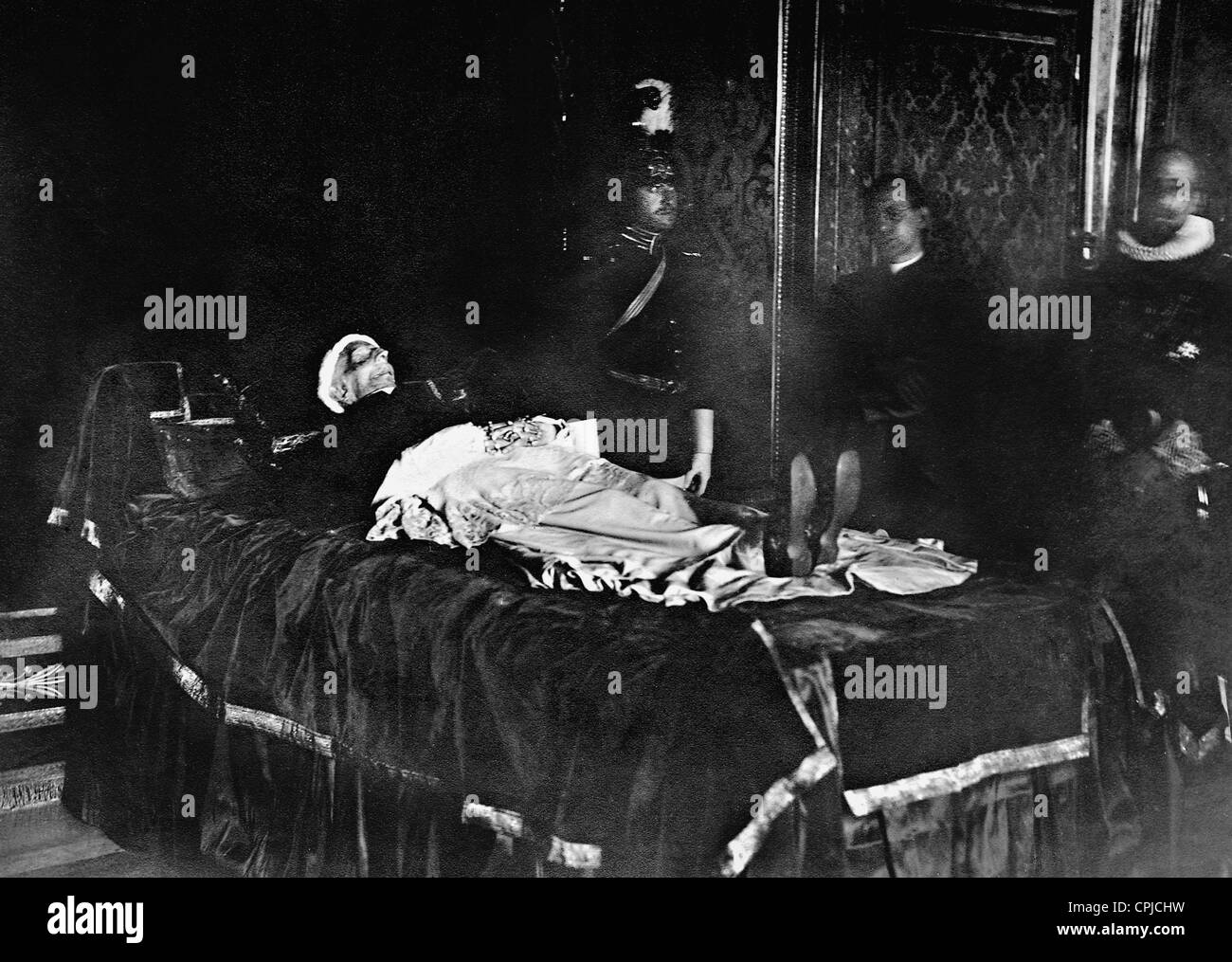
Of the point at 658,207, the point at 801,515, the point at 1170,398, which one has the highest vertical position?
the point at 658,207

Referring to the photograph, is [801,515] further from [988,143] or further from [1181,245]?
[1181,245]

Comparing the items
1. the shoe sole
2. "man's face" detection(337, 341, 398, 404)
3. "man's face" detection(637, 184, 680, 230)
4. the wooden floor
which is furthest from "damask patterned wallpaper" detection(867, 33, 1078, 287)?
the wooden floor

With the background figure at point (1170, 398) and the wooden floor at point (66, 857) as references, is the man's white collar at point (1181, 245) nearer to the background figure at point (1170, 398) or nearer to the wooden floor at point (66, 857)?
the background figure at point (1170, 398)

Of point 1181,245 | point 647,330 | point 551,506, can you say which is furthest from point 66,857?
point 1181,245

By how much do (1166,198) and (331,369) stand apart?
89.8 inches

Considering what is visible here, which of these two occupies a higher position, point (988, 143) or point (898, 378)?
point (988, 143)

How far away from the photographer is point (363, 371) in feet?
9.71

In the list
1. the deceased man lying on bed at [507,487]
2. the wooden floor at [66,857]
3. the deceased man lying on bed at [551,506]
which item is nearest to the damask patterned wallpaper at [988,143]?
the deceased man lying on bed at [551,506]

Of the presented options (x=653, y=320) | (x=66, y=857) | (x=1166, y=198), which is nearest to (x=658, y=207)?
(x=653, y=320)

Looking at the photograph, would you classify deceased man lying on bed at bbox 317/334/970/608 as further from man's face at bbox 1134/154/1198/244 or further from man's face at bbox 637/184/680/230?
man's face at bbox 1134/154/1198/244

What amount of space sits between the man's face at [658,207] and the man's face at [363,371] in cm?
78

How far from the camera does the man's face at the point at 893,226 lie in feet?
9.80

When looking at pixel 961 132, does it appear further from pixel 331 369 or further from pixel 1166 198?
pixel 331 369

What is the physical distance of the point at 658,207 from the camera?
297 centimetres
